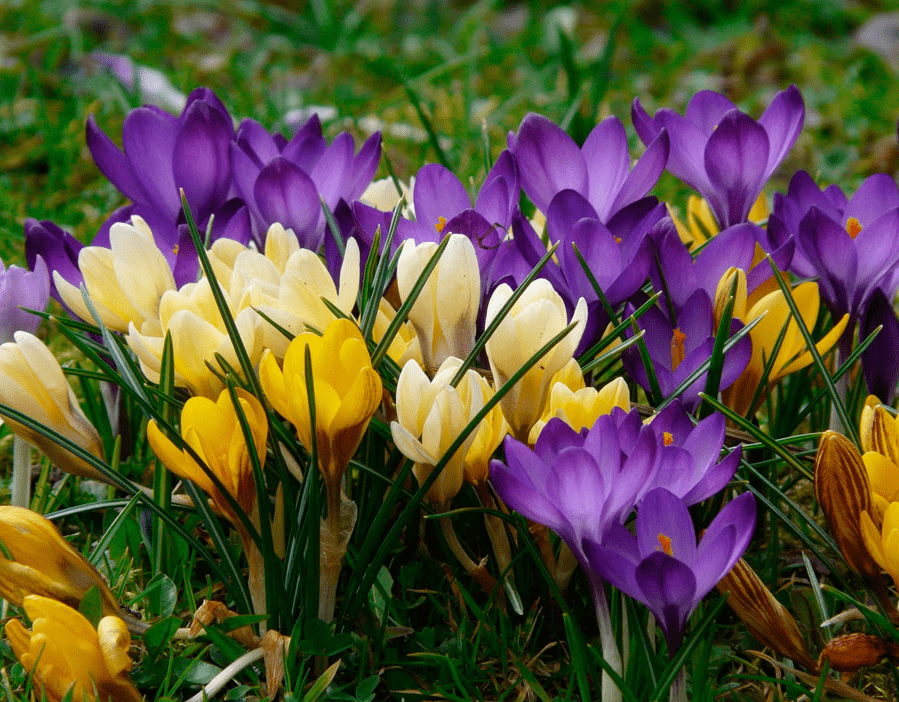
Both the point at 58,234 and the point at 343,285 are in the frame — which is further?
the point at 58,234

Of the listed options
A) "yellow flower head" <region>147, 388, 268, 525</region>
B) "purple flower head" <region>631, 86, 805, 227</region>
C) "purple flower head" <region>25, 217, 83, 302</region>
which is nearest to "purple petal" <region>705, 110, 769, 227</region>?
"purple flower head" <region>631, 86, 805, 227</region>

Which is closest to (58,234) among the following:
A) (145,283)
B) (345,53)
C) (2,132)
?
(145,283)

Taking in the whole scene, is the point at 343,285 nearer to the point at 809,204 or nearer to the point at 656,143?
the point at 656,143

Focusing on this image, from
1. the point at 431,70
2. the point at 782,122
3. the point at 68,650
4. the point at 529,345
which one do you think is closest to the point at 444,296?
the point at 529,345

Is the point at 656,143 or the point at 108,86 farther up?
the point at 656,143

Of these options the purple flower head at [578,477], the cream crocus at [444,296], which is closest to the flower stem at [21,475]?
the cream crocus at [444,296]

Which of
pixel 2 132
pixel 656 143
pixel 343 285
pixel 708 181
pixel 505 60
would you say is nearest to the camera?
pixel 343 285
